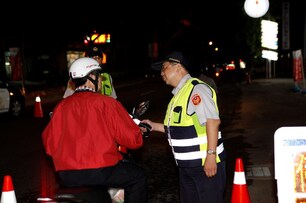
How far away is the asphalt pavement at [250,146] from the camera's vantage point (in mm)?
6988

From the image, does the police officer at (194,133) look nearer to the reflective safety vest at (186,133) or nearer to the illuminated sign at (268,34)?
the reflective safety vest at (186,133)

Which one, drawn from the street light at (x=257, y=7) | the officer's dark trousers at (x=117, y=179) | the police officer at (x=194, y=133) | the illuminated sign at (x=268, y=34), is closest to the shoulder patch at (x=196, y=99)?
the police officer at (x=194, y=133)

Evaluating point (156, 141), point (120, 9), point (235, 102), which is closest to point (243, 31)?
point (120, 9)

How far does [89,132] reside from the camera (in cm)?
356

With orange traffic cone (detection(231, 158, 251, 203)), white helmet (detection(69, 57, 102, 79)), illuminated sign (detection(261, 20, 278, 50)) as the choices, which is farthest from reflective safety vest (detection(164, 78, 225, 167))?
illuminated sign (detection(261, 20, 278, 50))

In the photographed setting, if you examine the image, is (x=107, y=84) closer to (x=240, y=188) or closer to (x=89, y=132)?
(x=240, y=188)

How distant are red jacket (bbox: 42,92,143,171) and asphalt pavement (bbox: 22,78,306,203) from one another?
3103 millimetres

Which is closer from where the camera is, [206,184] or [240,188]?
[206,184]

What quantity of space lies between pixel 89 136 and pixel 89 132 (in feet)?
0.10

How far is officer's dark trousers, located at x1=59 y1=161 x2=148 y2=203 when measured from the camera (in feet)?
11.7

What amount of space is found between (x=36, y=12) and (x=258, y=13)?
18223 millimetres

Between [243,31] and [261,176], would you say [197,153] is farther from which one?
[243,31]

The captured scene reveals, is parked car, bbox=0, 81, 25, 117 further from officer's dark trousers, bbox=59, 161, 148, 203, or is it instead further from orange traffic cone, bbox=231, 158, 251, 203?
officer's dark trousers, bbox=59, 161, 148, 203

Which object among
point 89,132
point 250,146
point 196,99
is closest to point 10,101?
point 250,146
